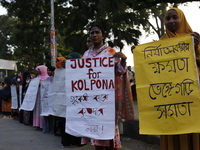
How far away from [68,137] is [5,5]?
8.56m

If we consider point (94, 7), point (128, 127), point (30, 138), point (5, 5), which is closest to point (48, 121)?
point (30, 138)

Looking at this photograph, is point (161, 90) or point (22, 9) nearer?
point (161, 90)

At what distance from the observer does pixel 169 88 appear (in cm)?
252

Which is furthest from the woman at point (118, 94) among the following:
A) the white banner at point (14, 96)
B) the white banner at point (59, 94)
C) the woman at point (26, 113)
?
the white banner at point (14, 96)

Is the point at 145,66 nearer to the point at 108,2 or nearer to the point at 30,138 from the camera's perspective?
the point at 30,138

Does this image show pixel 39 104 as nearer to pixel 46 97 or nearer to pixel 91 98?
pixel 46 97

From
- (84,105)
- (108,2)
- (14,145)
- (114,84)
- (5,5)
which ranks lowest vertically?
(14,145)

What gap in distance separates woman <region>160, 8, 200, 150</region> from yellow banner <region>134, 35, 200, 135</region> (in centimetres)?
9

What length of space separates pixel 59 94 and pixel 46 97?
5.64ft

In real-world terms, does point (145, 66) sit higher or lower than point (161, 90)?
higher

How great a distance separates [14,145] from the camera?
5.45 metres

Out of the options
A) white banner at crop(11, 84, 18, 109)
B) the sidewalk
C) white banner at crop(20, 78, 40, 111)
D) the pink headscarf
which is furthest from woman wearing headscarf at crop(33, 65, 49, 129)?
white banner at crop(11, 84, 18, 109)

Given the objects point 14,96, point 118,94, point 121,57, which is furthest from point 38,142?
point 14,96

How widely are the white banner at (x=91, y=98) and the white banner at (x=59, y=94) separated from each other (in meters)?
1.62
